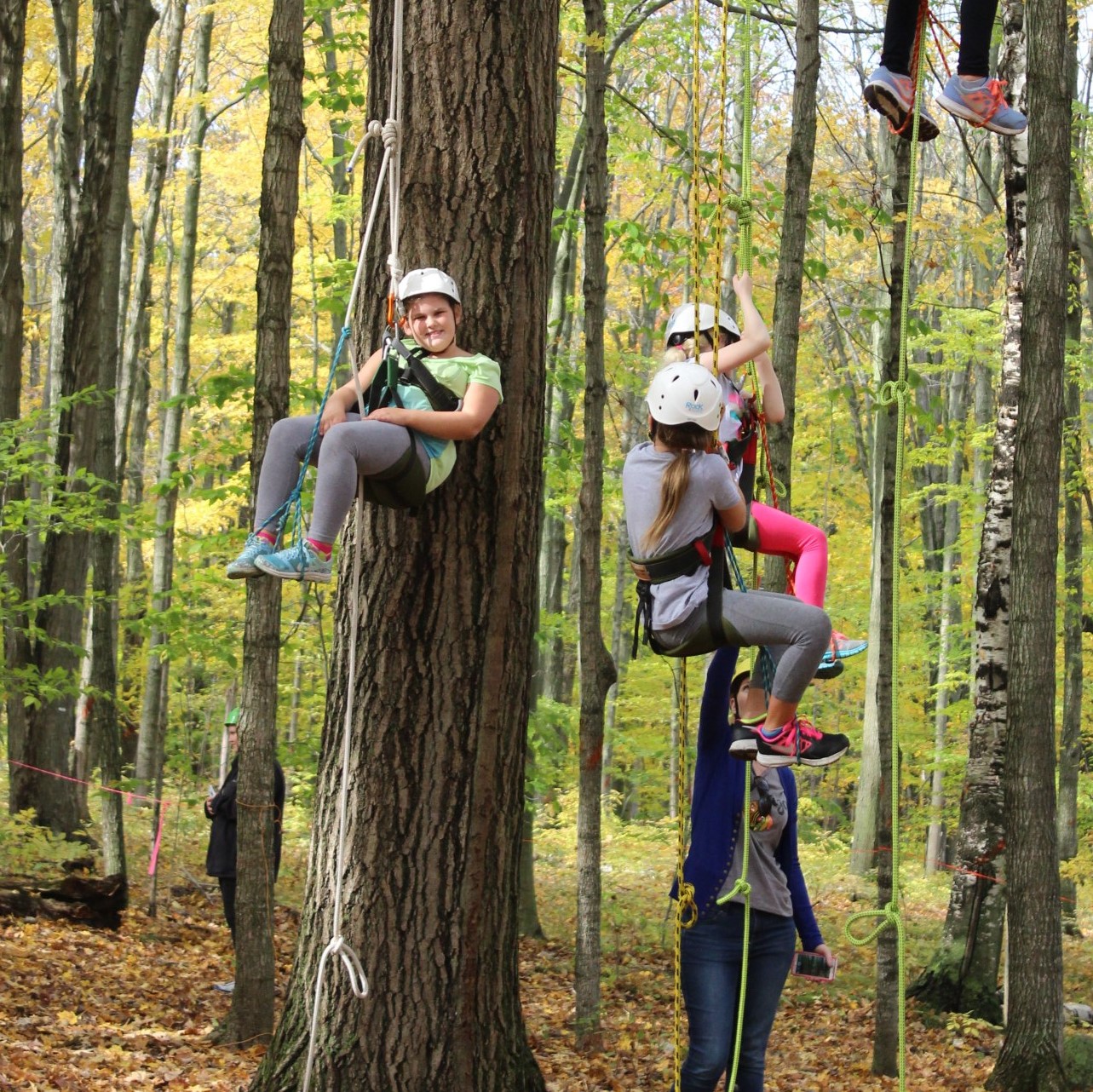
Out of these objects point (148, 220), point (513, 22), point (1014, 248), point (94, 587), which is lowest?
point (94, 587)

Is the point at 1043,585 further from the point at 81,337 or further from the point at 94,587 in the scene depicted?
the point at 81,337

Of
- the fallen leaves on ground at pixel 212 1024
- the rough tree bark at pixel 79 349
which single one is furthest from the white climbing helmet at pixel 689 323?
the rough tree bark at pixel 79 349

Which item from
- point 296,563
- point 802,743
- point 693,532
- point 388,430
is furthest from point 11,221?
point 802,743

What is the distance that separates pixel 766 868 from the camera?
4.24 m

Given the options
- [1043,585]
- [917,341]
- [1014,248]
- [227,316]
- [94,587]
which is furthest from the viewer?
[227,316]

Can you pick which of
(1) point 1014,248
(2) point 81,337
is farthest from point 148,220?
(1) point 1014,248

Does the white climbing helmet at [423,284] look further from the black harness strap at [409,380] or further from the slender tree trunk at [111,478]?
the slender tree trunk at [111,478]

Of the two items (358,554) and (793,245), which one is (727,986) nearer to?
(358,554)

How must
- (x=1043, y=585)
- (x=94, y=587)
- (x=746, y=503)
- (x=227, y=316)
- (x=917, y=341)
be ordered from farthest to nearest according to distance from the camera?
(x=227, y=316)
(x=917, y=341)
(x=94, y=587)
(x=1043, y=585)
(x=746, y=503)

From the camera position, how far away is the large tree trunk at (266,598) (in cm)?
659

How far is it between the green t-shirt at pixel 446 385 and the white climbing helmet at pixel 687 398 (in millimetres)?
480

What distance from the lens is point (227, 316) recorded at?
73.3 feet

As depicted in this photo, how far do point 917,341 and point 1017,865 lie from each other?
7745 millimetres

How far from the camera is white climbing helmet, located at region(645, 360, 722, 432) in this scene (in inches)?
145
